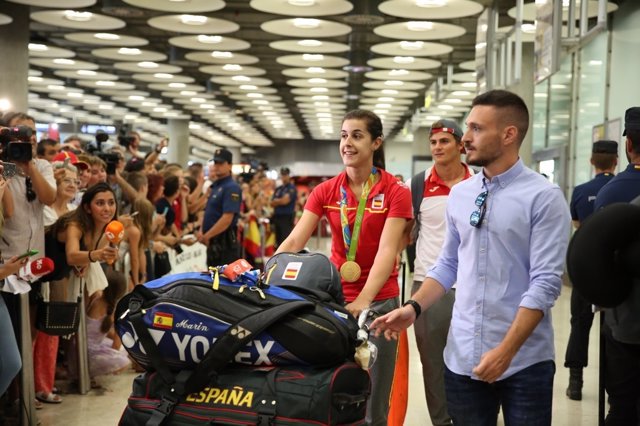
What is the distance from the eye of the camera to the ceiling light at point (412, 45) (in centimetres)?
1581

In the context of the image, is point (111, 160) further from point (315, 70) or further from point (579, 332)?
point (315, 70)

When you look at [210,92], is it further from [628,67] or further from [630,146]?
[630,146]

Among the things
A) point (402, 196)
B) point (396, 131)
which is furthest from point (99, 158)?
point (396, 131)

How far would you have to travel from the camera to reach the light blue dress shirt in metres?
2.51

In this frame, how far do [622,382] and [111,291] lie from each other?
3.90 metres

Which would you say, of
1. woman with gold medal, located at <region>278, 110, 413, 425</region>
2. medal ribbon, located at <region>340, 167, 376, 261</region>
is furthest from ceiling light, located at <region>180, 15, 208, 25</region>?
medal ribbon, located at <region>340, 167, 376, 261</region>

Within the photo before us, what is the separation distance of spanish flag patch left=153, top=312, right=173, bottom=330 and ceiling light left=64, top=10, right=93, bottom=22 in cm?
1238

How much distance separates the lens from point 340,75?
67.6ft

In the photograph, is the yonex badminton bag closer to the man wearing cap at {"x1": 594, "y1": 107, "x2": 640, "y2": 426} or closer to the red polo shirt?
the red polo shirt

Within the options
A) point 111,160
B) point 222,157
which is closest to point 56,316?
point 111,160

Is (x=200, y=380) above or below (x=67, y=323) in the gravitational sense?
above

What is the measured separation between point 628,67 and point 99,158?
25.7ft

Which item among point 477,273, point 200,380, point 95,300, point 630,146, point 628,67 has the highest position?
point 628,67

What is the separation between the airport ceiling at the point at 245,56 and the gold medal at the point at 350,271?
8.64 m
